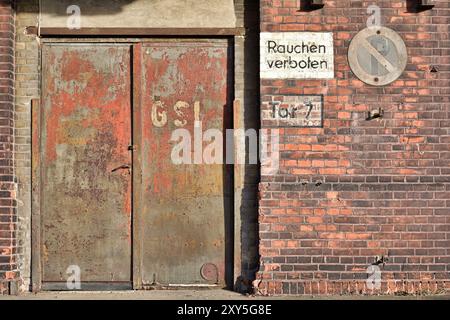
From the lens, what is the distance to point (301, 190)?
737 cm

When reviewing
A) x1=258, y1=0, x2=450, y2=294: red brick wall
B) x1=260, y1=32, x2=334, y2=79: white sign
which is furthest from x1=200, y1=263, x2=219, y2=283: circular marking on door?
x1=260, y1=32, x2=334, y2=79: white sign

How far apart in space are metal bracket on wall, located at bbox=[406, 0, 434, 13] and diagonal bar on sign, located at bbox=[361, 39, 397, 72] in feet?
1.78

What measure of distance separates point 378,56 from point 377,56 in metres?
0.01

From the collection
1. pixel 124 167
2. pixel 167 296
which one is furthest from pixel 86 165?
pixel 167 296

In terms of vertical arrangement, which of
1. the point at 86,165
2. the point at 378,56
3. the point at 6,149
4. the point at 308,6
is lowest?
the point at 86,165

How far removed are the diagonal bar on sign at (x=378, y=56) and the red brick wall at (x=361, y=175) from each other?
0.48 feet

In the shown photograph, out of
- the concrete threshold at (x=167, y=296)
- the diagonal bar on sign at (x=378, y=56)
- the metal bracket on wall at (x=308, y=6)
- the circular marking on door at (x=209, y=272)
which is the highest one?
the metal bracket on wall at (x=308, y=6)

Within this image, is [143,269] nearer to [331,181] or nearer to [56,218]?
[56,218]

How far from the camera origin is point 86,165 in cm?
765

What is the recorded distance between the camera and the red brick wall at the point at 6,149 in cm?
736

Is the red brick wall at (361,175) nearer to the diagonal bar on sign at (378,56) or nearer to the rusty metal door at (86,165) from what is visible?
the diagonal bar on sign at (378,56)

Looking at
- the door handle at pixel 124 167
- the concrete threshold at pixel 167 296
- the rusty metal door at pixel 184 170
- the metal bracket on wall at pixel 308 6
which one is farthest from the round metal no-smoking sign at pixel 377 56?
the door handle at pixel 124 167

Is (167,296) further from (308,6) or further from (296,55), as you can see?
(308,6)

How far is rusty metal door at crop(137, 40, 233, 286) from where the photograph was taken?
7.61m
